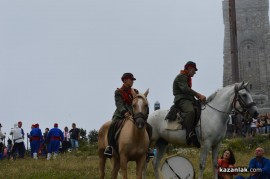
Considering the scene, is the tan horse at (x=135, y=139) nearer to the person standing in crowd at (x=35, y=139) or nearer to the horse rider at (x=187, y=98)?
the horse rider at (x=187, y=98)

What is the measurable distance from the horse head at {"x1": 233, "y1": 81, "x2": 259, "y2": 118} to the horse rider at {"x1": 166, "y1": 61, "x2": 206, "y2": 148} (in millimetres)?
942

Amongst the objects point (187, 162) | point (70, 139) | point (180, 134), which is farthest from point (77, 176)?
point (70, 139)

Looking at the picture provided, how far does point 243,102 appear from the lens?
1452cm

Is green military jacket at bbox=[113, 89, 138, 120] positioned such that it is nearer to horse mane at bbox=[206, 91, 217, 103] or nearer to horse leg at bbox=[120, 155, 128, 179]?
horse leg at bbox=[120, 155, 128, 179]

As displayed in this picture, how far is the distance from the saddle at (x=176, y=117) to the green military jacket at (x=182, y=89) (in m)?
0.25

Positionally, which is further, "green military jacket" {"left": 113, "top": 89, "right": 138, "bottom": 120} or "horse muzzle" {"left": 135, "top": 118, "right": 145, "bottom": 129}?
"green military jacket" {"left": 113, "top": 89, "right": 138, "bottom": 120}

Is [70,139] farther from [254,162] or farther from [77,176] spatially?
[254,162]

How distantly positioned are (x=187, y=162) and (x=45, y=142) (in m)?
15.6

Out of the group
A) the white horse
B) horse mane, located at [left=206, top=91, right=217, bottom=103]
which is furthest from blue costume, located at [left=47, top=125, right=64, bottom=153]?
horse mane, located at [left=206, top=91, right=217, bottom=103]

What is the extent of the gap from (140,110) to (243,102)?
4.28 m

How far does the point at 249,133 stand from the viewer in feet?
107

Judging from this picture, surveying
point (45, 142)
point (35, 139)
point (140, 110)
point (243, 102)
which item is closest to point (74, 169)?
point (243, 102)

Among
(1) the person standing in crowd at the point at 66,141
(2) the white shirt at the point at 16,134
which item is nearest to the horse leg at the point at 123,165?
(2) the white shirt at the point at 16,134

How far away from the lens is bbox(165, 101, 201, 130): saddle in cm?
1482
